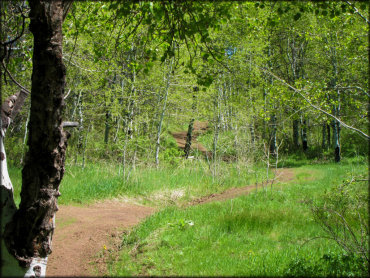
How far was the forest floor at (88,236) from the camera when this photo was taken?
4762mm

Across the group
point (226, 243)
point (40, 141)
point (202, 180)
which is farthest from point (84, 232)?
point (202, 180)

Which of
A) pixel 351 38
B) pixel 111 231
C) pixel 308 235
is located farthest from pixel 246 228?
pixel 351 38

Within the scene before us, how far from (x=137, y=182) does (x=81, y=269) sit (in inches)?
206

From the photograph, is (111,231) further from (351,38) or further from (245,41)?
(245,41)

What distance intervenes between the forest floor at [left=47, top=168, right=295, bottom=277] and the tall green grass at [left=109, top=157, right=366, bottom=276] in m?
0.36

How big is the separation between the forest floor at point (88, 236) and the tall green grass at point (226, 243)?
14.2 inches

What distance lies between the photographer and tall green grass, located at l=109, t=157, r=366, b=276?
4211 millimetres

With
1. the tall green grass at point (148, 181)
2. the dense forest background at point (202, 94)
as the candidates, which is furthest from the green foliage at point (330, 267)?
the tall green grass at point (148, 181)

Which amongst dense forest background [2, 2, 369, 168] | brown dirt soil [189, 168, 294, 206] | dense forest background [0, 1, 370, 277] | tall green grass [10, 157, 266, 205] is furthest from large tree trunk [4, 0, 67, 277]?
brown dirt soil [189, 168, 294, 206]

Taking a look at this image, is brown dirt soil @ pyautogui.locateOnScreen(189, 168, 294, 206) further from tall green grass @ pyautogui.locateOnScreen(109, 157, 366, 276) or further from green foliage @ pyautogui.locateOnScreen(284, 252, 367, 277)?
green foliage @ pyautogui.locateOnScreen(284, 252, 367, 277)

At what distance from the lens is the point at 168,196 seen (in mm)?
9758

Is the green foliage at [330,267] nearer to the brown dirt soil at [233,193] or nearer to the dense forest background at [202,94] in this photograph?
the dense forest background at [202,94]

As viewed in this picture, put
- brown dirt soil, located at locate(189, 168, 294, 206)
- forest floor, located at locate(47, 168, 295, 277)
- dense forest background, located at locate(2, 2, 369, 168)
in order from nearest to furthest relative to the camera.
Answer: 1. forest floor, located at locate(47, 168, 295, 277)
2. dense forest background, located at locate(2, 2, 369, 168)
3. brown dirt soil, located at locate(189, 168, 294, 206)

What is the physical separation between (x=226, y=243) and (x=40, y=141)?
3460mm
